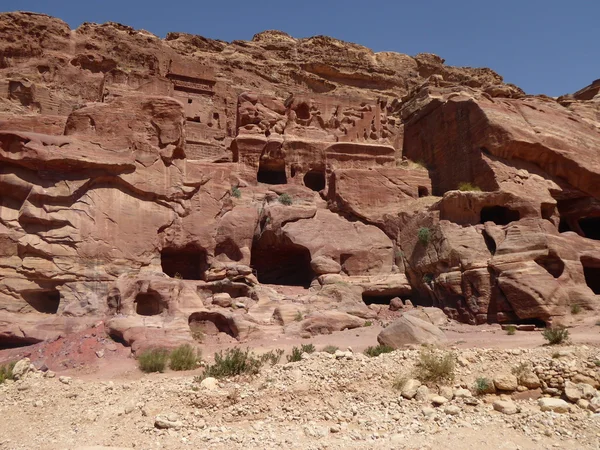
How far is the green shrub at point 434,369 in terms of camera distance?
36.4 feet

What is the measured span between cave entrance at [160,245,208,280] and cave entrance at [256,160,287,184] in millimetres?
6935

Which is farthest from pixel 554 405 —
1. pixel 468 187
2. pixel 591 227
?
pixel 591 227

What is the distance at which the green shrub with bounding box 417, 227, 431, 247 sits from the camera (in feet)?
72.6

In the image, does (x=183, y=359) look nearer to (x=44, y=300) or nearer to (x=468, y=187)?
(x=44, y=300)

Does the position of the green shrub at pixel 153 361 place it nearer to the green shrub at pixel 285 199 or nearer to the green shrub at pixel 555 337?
the green shrub at pixel 555 337

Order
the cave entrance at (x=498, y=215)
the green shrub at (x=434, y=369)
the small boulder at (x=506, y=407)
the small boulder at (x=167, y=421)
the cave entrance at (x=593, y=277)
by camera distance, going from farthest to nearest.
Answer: the cave entrance at (x=498, y=215) → the cave entrance at (x=593, y=277) → the green shrub at (x=434, y=369) → the small boulder at (x=506, y=407) → the small boulder at (x=167, y=421)

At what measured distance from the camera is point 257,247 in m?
24.2

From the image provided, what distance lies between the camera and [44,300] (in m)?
17.9

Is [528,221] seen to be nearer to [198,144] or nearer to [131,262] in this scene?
[131,262]

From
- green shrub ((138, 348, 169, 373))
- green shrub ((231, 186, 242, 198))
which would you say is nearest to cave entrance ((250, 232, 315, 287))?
green shrub ((231, 186, 242, 198))

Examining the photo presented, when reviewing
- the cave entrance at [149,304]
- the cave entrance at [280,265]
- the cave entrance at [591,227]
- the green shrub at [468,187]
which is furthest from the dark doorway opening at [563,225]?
the cave entrance at [149,304]

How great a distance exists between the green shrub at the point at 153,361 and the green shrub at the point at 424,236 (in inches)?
491

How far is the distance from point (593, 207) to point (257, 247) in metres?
16.1

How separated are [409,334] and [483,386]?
337 centimetres
